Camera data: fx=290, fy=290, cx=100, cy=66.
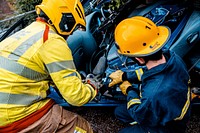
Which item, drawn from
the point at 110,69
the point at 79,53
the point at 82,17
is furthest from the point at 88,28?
the point at 82,17

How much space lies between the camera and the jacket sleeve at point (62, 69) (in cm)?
228

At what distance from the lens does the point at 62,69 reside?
2.31 metres

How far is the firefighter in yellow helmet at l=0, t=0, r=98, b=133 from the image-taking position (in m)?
2.29

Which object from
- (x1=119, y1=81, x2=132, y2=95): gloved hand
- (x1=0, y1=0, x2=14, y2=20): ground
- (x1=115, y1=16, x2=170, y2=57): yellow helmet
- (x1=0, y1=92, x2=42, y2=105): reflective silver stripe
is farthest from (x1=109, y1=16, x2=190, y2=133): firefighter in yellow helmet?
(x1=0, y1=0, x2=14, y2=20): ground

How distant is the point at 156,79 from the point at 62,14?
97 cm

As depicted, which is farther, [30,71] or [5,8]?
[5,8]

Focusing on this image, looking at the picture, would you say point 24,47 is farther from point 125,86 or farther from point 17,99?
point 125,86

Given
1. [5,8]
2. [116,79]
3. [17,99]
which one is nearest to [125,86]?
[116,79]

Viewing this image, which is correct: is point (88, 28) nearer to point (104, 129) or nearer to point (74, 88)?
point (104, 129)

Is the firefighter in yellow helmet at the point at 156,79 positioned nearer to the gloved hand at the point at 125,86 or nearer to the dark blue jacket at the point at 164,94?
the dark blue jacket at the point at 164,94

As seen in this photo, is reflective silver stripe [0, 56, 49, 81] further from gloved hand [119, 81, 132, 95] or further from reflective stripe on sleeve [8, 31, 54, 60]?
gloved hand [119, 81, 132, 95]

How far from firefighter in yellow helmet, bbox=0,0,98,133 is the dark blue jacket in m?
0.52

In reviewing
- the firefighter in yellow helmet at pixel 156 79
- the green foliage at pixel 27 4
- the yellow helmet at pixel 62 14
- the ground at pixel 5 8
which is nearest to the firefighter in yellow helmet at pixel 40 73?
the yellow helmet at pixel 62 14

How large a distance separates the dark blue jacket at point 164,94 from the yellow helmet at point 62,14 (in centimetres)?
80
